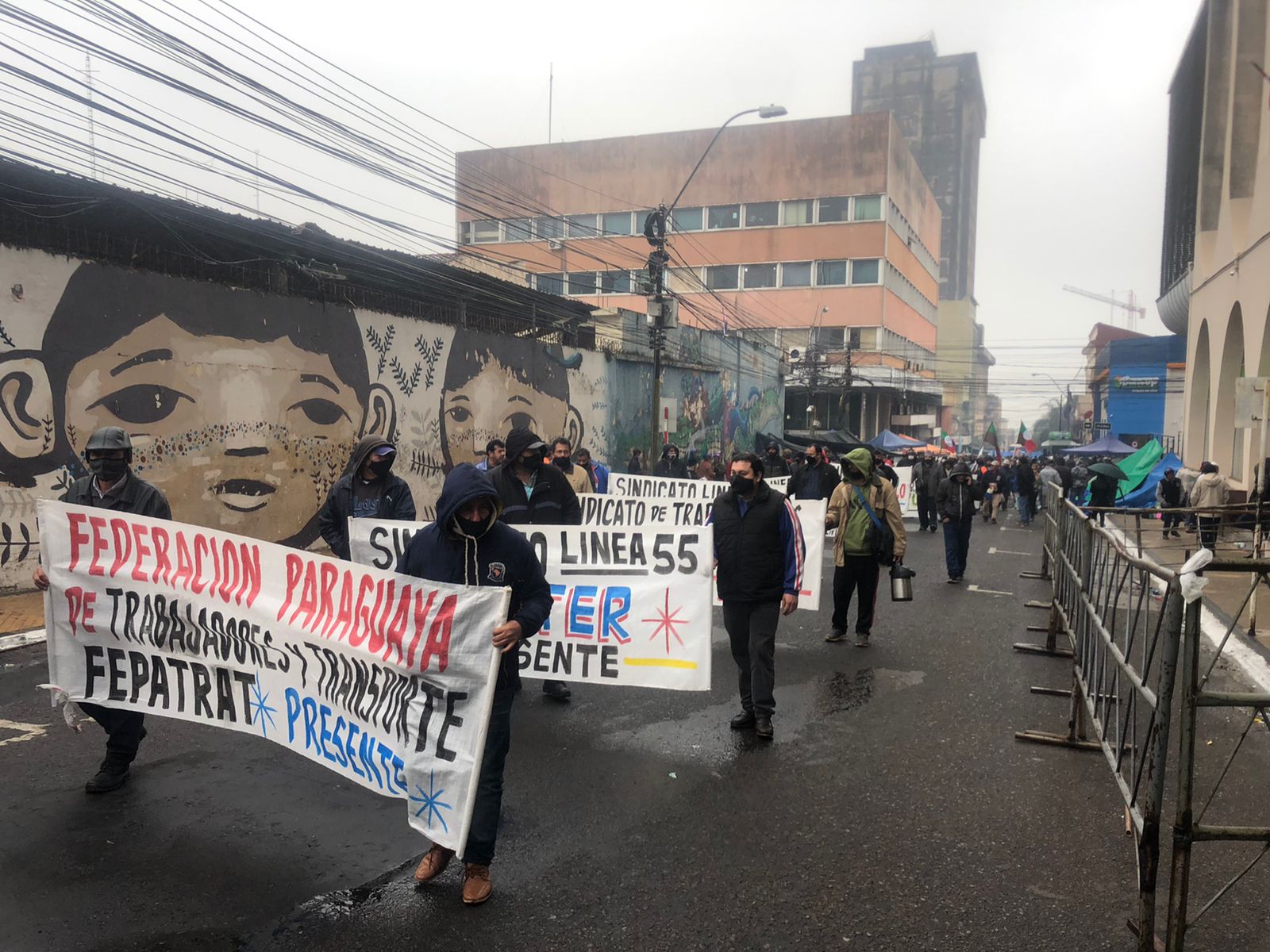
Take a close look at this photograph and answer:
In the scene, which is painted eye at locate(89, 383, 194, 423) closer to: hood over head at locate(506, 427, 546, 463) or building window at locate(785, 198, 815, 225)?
hood over head at locate(506, 427, 546, 463)

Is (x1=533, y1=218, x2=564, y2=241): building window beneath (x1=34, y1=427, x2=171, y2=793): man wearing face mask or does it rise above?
above

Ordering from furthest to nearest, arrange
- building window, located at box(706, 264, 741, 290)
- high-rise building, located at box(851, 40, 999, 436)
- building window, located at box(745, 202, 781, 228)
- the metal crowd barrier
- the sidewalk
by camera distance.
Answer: high-rise building, located at box(851, 40, 999, 436) < building window, located at box(706, 264, 741, 290) < building window, located at box(745, 202, 781, 228) < the sidewalk < the metal crowd barrier

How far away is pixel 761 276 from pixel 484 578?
55268 millimetres

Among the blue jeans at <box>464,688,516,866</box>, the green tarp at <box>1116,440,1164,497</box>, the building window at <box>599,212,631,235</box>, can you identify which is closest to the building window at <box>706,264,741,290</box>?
the building window at <box>599,212,631,235</box>

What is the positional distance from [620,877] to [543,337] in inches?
733

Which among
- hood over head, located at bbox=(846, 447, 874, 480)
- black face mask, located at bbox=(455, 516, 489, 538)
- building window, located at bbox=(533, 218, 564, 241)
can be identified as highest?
building window, located at bbox=(533, 218, 564, 241)

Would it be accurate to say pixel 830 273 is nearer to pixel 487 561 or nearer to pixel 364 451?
pixel 364 451

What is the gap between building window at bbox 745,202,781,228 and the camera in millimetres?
57125

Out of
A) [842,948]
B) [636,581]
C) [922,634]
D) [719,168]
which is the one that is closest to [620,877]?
[842,948]

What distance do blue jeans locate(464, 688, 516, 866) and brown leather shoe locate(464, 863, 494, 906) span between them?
26 millimetres

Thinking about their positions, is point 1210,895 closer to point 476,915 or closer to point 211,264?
point 476,915

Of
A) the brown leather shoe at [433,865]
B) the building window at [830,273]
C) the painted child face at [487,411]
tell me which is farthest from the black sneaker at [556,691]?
the building window at [830,273]

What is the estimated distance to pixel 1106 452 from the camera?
30.9 m

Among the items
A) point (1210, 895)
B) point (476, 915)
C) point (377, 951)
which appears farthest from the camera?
point (1210, 895)
